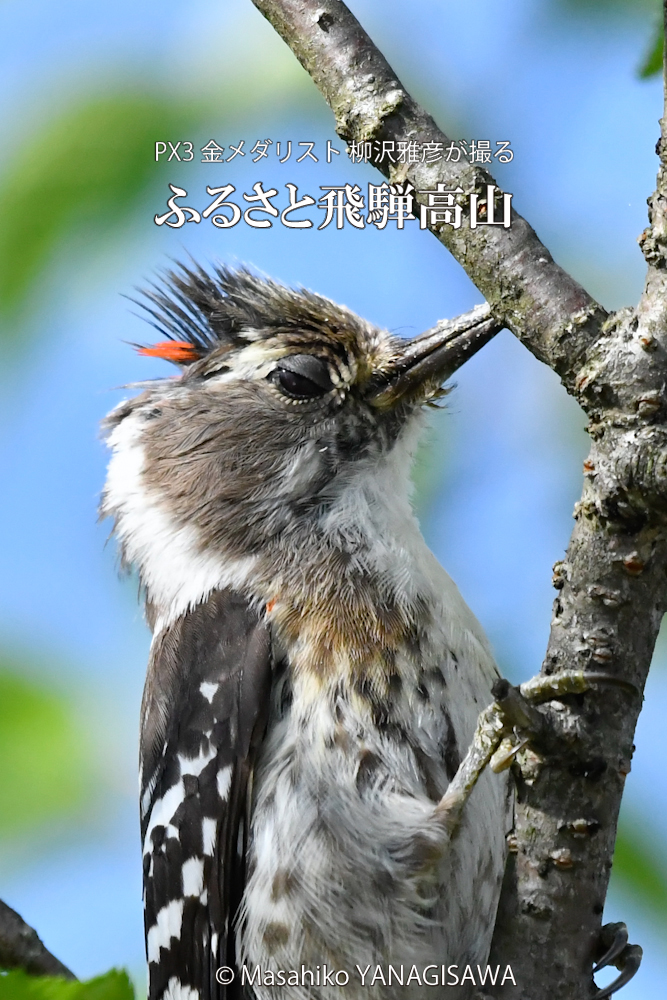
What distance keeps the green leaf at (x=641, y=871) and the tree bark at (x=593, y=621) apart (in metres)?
0.98

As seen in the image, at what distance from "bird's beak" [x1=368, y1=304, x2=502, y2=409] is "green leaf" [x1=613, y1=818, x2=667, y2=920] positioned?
1.46m

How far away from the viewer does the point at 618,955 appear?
7.65 ft

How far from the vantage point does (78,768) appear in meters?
3.67

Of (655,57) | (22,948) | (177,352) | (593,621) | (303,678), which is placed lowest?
(22,948)

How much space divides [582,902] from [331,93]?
1.94 metres

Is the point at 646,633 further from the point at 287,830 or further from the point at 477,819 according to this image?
the point at 287,830

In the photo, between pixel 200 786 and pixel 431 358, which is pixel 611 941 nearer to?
pixel 200 786

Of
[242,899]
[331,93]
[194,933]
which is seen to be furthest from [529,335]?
[194,933]

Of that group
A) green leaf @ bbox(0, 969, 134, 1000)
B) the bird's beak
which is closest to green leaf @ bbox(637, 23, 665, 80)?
the bird's beak

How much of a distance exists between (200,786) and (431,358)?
1422 millimetres

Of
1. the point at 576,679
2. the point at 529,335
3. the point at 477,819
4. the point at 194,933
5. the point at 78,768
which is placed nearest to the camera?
the point at 576,679

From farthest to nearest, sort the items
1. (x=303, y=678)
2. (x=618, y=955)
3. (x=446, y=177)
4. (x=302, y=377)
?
(x=302, y=377) → (x=303, y=678) → (x=446, y=177) → (x=618, y=955)

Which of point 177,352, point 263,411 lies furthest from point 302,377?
point 177,352

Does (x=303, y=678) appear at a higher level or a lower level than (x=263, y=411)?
lower
